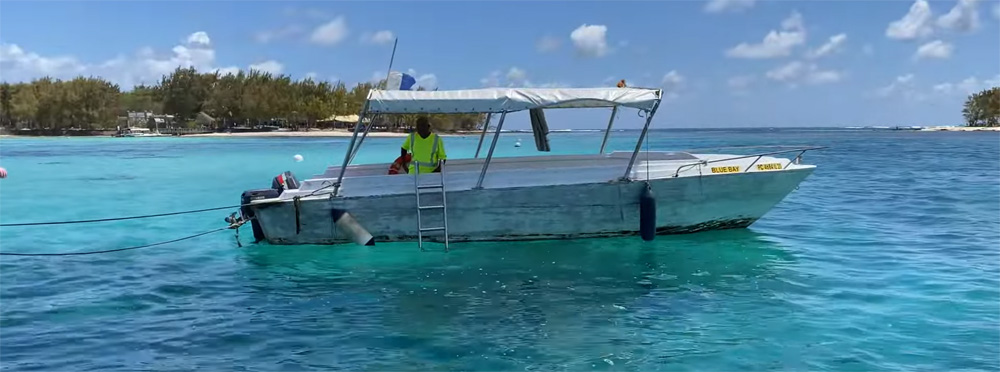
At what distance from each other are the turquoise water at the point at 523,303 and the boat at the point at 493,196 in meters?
0.32

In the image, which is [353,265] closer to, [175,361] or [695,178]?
[175,361]

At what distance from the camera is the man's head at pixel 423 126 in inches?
476

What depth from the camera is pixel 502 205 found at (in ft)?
39.3

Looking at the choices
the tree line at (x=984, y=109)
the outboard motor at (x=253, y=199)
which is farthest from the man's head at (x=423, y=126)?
the tree line at (x=984, y=109)

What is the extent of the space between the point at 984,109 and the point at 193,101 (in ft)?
429

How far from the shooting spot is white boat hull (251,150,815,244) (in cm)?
1184

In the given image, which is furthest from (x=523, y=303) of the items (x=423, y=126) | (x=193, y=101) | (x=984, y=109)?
(x=984, y=109)

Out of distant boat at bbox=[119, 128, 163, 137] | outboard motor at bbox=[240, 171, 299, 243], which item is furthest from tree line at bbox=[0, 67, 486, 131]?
outboard motor at bbox=[240, 171, 299, 243]

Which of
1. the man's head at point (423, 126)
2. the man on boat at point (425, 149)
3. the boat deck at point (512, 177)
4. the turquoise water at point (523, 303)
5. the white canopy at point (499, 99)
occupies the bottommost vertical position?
the turquoise water at point (523, 303)

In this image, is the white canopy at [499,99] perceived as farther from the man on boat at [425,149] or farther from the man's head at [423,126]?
the man on boat at [425,149]

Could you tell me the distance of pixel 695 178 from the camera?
40.4 ft

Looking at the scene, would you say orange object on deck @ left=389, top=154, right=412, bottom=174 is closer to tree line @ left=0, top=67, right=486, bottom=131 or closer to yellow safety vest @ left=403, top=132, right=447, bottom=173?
yellow safety vest @ left=403, top=132, right=447, bottom=173

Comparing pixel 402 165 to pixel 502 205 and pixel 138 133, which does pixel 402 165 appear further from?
pixel 138 133

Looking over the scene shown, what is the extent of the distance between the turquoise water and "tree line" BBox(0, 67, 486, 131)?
→ 83896mm
